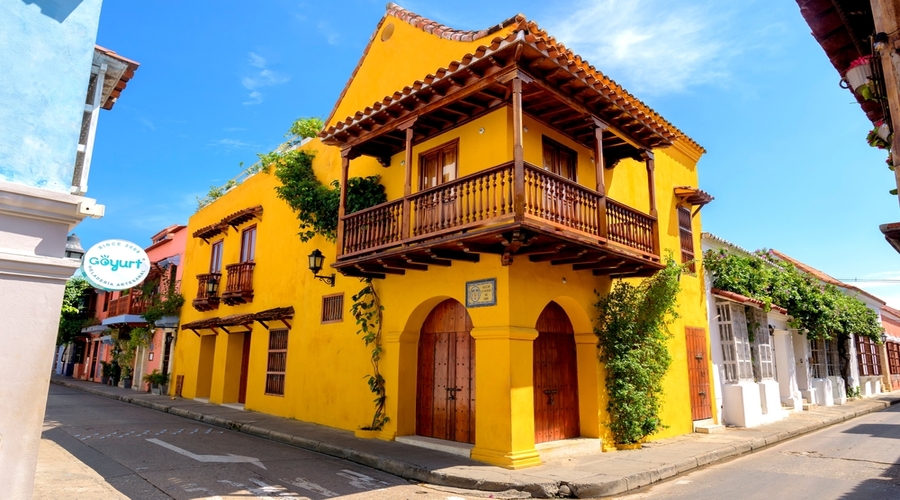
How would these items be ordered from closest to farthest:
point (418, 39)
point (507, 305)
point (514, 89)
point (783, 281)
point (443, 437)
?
point (514, 89) < point (507, 305) < point (443, 437) < point (418, 39) < point (783, 281)

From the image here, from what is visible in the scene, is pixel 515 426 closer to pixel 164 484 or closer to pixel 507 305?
pixel 507 305

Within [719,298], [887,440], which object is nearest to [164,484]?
[719,298]

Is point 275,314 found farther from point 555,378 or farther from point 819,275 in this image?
point 819,275

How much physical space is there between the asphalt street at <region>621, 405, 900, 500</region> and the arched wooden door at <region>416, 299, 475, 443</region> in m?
3.28

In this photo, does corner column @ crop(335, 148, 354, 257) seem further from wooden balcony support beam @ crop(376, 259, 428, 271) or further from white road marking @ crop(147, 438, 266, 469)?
white road marking @ crop(147, 438, 266, 469)

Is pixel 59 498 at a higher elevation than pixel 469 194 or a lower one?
lower

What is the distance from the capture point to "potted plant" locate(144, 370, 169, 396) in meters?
20.8

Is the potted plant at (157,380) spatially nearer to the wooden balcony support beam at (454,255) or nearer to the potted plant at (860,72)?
the wooden balcony support beam at (454,255)

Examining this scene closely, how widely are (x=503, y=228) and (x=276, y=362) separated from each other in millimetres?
10011

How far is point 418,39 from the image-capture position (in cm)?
1162

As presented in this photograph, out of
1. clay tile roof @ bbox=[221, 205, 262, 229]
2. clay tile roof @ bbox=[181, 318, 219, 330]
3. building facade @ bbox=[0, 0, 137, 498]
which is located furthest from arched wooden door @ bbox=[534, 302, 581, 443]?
clay tile roof @ bbox=[181, 318, 219, 330]

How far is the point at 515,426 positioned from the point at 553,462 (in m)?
1.14

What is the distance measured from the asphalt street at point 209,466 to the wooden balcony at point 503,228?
11.6ft

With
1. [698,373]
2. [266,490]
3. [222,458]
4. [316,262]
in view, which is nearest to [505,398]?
[266,490]
